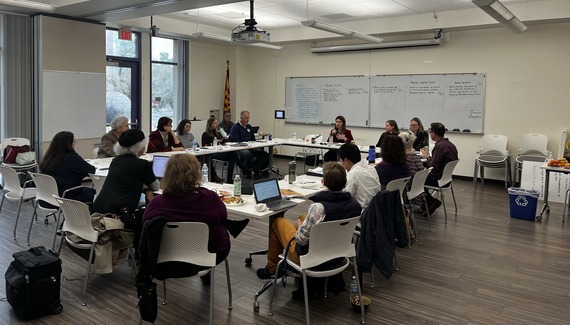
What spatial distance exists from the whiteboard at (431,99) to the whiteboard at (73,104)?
17.8 feet

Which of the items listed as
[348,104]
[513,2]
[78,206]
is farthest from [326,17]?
[78,206]

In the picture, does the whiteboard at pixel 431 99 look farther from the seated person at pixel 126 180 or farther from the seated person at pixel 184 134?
the seated person at pixel 126 180

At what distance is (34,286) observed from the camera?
305 cm

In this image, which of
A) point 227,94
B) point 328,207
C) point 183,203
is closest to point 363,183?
point 328,207

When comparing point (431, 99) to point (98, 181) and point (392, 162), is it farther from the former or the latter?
point (98, 181)

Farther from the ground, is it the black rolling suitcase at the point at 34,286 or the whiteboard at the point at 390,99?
the whiteboard at the point at 390,99

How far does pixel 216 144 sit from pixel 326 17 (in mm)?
3360

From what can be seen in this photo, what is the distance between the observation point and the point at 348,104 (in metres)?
10.3

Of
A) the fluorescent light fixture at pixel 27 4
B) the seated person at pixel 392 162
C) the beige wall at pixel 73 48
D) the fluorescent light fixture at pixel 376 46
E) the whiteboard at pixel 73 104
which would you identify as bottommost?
the seated person at pixel 392 162

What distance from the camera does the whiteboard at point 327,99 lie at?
10.1m

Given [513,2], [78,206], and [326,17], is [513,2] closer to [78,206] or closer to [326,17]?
[326,17]

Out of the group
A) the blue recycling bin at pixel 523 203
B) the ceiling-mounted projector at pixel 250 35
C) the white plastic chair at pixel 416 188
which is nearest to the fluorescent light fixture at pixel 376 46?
the ceiling-mounted projector at pixel 250 35

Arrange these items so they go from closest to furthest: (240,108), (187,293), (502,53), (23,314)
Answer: (23,314), (187,293), (502,53), (240,108)

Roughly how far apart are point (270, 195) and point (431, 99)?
21.1ft
